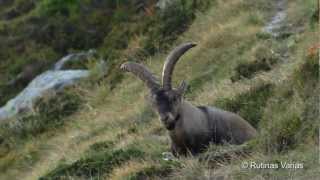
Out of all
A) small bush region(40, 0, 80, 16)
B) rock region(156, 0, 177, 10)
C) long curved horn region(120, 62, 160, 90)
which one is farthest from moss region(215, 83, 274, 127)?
small bush region(40, 0, 80, 16)

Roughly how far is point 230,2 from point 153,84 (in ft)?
30.7

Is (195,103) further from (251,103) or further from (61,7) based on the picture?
(61,7)

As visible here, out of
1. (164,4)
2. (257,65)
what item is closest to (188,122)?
(257,65)

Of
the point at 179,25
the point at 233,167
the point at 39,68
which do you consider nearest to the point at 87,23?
the point at 39,68

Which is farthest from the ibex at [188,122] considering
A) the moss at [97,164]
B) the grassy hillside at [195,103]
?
the moss at [97,164]

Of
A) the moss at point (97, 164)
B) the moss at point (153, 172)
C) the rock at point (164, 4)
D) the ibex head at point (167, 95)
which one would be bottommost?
the moss at point (97, 164)

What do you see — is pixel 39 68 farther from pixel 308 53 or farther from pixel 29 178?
pixel 308 53

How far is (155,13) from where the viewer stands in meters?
25.5

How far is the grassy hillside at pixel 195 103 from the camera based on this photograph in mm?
11531

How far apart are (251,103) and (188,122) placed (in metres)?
1.76

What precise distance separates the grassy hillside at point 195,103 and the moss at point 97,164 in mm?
21

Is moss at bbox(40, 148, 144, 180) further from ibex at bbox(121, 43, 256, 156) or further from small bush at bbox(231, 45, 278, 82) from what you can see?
small bush at bbox(231, 45, 278, 82)

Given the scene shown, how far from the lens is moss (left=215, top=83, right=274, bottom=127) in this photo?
14.7 metres

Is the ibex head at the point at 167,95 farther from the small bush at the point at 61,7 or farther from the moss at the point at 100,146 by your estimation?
the small bush at the point at 61,7
